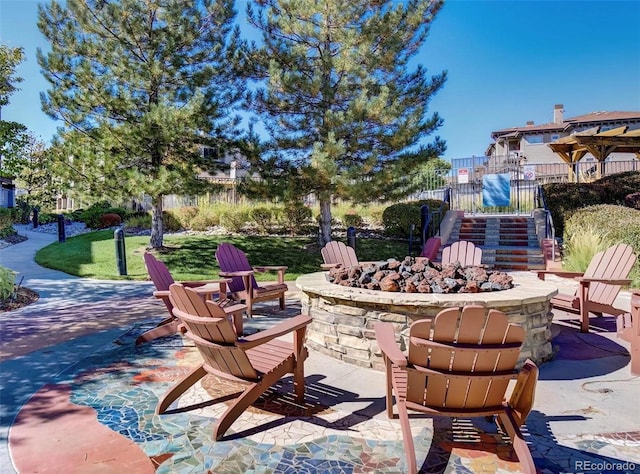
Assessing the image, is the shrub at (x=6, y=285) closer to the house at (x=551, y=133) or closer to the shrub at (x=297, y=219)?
the shrub at (x=297, y=219)

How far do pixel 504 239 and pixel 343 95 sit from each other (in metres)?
6.09

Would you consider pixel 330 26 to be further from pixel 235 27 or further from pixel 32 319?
pixel 32 319

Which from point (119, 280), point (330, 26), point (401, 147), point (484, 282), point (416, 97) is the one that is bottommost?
point (119, 280)

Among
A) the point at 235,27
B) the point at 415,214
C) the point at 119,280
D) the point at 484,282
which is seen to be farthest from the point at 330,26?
the point at 484,282

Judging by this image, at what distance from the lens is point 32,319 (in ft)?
19.1

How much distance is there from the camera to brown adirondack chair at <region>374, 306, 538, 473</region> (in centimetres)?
216

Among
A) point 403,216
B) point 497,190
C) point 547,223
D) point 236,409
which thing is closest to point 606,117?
point 497,190

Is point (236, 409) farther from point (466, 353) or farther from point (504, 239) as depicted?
point (504, 239)

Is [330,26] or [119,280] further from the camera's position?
[330,26]

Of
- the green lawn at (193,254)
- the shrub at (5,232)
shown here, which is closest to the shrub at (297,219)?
the green lawn at (193,254)

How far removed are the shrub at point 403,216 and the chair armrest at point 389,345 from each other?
10.9m

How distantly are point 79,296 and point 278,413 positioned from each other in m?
6.26

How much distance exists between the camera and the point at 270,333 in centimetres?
279

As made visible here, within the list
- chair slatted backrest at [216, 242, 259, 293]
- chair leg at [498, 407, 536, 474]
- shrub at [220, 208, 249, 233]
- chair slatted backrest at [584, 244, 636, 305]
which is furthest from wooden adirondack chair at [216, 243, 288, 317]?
shrub at [220, 208, 249, 233]
